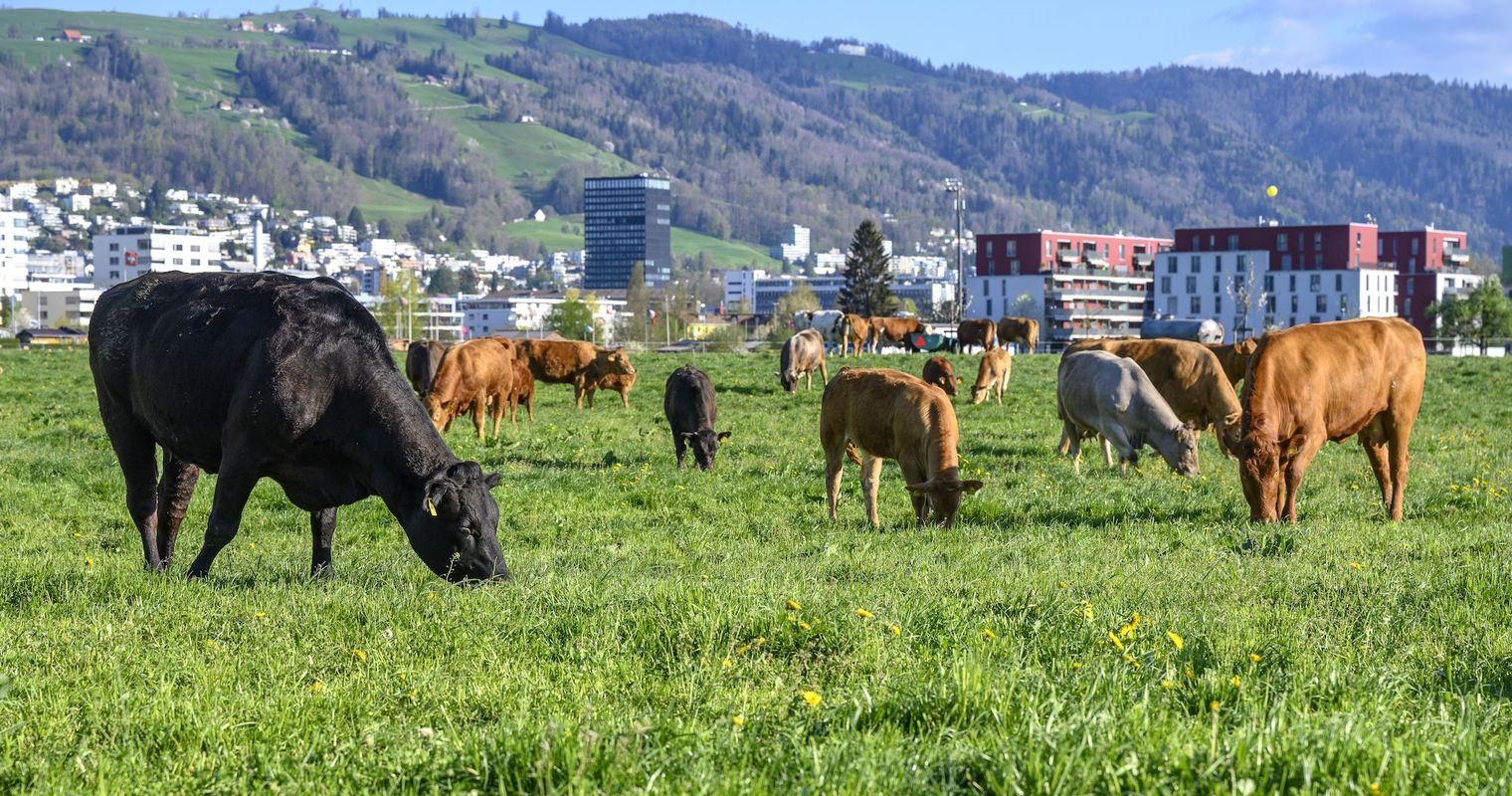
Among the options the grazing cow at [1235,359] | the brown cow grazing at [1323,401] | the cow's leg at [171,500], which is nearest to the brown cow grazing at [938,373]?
the grazing cow at [1235,359]

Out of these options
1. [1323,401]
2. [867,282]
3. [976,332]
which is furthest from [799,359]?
[867,282]

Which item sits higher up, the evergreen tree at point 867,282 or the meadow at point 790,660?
the evergreen tree at point 867,282

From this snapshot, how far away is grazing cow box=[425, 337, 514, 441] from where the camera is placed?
82.9 feet

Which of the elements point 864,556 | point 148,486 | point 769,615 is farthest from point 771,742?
point 148,486

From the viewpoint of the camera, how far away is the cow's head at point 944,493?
13836mm

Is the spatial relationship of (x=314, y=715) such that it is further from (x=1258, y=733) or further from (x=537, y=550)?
(x=537, y=550)

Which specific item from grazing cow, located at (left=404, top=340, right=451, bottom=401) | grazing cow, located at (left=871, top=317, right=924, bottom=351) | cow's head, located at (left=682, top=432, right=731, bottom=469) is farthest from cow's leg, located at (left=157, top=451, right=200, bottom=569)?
grazing cow, located at (left=871, top=317, right=924, bottom=351)

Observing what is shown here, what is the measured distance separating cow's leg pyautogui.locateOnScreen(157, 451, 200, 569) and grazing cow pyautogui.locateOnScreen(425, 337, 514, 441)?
42.5 feet

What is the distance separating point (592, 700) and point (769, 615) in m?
1.50

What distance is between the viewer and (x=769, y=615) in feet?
24.4

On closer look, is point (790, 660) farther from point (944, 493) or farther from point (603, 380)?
point (603, 380)

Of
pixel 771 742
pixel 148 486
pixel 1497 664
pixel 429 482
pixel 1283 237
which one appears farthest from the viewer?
pixel 1283 237

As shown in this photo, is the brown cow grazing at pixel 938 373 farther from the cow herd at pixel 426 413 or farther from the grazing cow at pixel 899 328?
the grazing cow at pixel 899 328

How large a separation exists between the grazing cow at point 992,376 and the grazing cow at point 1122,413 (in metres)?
9.28
